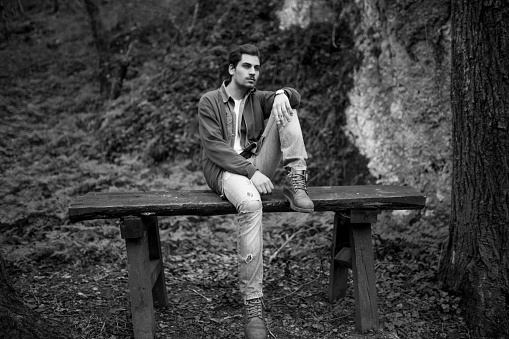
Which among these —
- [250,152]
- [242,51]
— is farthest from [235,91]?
[250,152]

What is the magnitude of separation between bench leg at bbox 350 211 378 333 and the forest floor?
140mm

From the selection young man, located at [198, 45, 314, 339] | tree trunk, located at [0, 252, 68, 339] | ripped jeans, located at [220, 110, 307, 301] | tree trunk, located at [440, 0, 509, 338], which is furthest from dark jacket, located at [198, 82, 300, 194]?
tree trunk, located at [0, 252, 68, 339]

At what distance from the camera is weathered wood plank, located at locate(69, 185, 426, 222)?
139 inches

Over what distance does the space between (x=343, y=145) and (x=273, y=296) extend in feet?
9.84

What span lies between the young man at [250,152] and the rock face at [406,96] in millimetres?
2379

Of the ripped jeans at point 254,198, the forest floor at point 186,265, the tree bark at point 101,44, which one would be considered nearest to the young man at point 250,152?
the ripped jeans at point 254,198

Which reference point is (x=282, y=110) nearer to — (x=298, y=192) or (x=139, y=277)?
(x=298, y=192)

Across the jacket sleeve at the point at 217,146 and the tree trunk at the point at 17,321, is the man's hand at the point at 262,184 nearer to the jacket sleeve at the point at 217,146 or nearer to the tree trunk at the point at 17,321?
the jacket sleeve at the point at 217,146

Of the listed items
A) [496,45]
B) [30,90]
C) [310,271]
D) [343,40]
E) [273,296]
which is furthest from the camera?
[30,90]

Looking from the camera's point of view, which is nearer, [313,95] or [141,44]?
[313,95]

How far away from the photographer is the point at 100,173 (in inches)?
312

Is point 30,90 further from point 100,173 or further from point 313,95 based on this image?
point 313,95

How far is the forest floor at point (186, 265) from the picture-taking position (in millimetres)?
3924

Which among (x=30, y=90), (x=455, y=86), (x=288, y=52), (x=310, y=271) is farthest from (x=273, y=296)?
(x=30, y=90)
